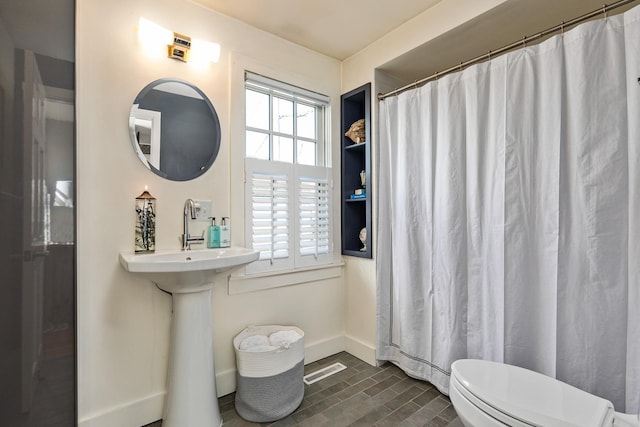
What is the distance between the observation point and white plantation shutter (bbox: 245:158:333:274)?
203cm

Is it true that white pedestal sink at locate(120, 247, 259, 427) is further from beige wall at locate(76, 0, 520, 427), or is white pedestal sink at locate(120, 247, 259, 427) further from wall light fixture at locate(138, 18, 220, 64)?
wall light fixture at locate(138, 18, 220, 64)

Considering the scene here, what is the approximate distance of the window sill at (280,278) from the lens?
1.96 meters

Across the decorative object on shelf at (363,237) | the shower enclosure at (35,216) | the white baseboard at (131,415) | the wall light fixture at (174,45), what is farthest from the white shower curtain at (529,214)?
the shower enclosure at (35,216)

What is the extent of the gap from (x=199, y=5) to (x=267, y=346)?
6.95 feet

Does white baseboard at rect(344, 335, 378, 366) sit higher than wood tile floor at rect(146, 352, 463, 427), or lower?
higher

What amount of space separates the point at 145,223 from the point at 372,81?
185cm

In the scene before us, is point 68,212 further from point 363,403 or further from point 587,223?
point 587,223

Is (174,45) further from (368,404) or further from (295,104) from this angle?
(368,404)

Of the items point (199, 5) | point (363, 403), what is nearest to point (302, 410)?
point (363, 403)

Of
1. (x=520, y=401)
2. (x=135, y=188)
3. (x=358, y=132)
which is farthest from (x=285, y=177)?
(x=520, y=401)

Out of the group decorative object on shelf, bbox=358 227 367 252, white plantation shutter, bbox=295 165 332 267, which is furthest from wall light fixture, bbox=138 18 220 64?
decorative object on shelf, bbox=358 227 367 252

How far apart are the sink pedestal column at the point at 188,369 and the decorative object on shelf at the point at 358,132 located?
1.61 metres

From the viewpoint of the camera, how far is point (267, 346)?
178cm

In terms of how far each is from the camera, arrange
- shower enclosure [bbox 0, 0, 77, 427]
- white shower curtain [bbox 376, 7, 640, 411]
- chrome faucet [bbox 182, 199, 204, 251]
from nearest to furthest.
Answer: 1. shower enclosure [bbox 0, 0, 77, 427]
2. white shower curtain [bbox 376, 7, 640, 411]
3. chrome faucet [bbox 182, 199, 204, 251]
